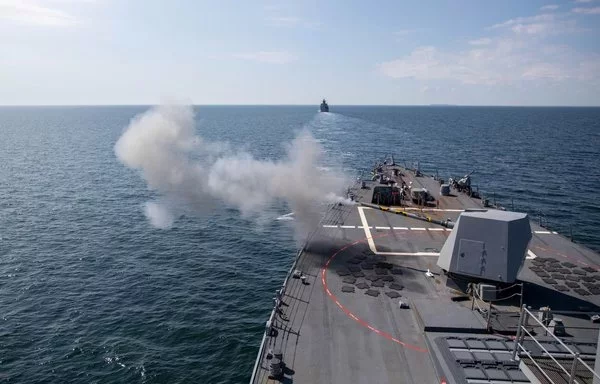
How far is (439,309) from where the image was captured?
20.8 meters

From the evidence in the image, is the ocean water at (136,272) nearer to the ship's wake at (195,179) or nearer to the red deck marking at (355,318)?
the ship's wake at (195,179)

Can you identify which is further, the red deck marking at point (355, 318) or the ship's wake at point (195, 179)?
the ship's wake at point (195, 179)

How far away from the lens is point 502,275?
888 inches

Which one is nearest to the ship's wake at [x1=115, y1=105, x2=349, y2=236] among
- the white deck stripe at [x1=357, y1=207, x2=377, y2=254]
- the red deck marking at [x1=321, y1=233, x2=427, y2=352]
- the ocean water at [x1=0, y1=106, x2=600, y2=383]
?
the ocean water at [x1=0, y1=106, x2=600, y2=383]

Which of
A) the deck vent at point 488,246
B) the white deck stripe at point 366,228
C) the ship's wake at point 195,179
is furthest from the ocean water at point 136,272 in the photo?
the deck vent at point 488,246

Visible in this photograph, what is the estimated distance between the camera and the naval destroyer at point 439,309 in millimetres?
15969

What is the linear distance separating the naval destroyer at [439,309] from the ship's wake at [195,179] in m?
18.7

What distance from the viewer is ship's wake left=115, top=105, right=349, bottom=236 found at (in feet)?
154

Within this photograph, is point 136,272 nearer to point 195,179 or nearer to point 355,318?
point 195,179

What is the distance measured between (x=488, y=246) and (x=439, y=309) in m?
5.04

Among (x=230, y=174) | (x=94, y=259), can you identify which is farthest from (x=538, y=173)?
(x=94, y=259)

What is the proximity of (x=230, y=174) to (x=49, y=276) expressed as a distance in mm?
29239

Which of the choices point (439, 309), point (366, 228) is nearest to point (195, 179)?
point (366, 228)

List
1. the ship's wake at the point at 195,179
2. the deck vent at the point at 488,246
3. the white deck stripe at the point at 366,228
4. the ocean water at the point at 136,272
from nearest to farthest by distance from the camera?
the deck vent at the point at 488,246 → the ocean water at the point at 136,272 → the white deck stripe at the point at 366,228 → the ship's wake at the point at 195,179
